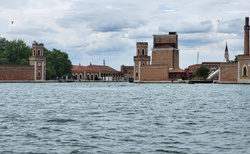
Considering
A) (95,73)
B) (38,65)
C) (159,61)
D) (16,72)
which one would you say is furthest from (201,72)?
(95,73)

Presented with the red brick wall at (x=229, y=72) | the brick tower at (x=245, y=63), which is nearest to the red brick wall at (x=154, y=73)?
the red brick wall at (x=229, y=72)

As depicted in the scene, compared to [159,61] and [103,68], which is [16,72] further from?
[103,68]

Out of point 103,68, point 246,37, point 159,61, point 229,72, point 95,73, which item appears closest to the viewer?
point 246,37

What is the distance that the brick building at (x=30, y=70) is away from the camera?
109m

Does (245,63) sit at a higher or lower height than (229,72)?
higher

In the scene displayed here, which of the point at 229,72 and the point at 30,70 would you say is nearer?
the point at 229,72

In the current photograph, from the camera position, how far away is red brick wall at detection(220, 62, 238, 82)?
9248 cm

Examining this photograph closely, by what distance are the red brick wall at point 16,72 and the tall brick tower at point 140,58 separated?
90.0 ft

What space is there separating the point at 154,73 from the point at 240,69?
29429 mm

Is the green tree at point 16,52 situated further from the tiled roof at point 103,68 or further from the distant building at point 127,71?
the distant building at point 127,71

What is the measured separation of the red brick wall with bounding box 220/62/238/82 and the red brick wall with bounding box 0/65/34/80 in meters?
48.0

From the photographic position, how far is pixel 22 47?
119188 mm

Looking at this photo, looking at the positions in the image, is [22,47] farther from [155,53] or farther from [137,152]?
[137,152]

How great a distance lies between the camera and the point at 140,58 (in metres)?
117
